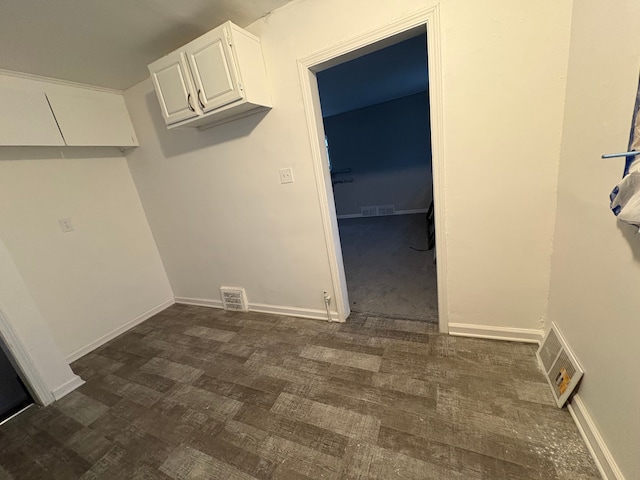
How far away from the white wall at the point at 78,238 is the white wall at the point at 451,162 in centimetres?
48

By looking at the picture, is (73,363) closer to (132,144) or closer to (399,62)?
(132,144)

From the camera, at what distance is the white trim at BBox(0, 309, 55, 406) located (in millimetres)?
1613

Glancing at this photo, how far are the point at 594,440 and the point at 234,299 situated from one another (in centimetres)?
258

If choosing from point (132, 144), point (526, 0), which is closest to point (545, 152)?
point (526, 0)

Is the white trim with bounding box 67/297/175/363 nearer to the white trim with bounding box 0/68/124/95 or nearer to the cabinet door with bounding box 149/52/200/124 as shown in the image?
the cabinet door with bounding box 149/52/200/124

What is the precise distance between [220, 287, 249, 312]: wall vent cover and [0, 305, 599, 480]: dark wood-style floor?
54 centimetres

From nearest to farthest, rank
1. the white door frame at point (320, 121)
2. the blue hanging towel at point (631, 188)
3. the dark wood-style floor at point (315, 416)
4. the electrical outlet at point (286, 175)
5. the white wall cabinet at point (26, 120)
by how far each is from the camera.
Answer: the blue hanging towel at point (631, 188)
the dark wood-style floor at point (315, 416)
the white door frame at point (320, 121)
the white wall cabinet at point (26, 120)
the electrical outlet at point (286, 175)

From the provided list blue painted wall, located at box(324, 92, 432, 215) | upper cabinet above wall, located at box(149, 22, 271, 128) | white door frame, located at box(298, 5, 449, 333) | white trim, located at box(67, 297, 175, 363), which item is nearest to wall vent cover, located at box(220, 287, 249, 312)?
white trim, located at box(67, 297, 175, 363)

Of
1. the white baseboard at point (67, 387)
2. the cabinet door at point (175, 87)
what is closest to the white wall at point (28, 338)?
the white baseboard at point (67, 387)

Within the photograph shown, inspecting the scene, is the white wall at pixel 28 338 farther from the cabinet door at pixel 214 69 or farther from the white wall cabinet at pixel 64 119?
the cabinet door at pixel 214 69

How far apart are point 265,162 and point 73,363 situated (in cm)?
248

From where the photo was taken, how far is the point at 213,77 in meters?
1.60

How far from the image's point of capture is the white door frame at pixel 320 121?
1.34 metres

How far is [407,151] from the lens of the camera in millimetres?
5391
